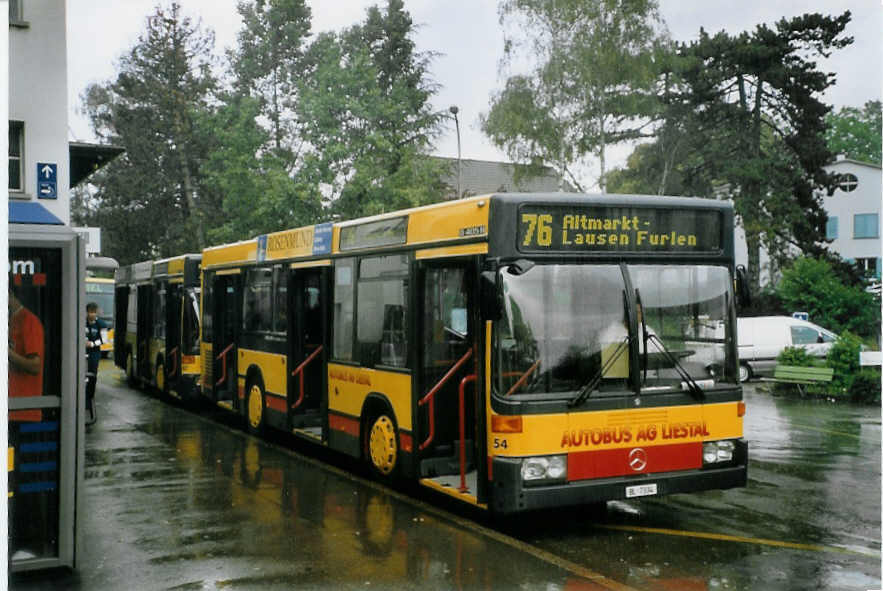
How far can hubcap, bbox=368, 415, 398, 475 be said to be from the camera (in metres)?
9.15

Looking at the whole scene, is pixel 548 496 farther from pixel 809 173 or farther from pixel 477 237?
pixel 809 173

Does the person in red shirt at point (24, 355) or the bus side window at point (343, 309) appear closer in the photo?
the person in red shirt at point (24, 355)

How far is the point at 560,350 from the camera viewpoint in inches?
283

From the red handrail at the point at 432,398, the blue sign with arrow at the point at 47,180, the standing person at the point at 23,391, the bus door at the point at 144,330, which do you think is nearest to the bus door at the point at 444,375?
the red handrail at the point at 432,398

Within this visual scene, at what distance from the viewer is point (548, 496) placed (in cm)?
713

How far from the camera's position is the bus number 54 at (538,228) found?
7.32 metres

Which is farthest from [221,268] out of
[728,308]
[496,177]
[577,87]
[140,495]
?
[496,177]

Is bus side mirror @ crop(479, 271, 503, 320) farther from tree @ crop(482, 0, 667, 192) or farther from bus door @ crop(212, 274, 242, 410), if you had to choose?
tree @ crop(482, 0, 667, 192)

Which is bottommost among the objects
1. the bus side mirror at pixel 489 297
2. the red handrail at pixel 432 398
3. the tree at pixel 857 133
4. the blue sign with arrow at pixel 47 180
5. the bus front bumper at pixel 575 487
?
the bus front bumper at pixel 575 487

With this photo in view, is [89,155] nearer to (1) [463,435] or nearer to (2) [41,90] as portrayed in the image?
(2) [41,90]

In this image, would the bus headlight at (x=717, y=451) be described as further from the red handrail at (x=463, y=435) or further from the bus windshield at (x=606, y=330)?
the red handrail at (x=463, y=435)

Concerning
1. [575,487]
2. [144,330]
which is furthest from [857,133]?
[575,487]

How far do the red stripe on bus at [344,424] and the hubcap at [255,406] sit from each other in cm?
267

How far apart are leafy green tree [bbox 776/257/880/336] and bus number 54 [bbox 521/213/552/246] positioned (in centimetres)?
2297
